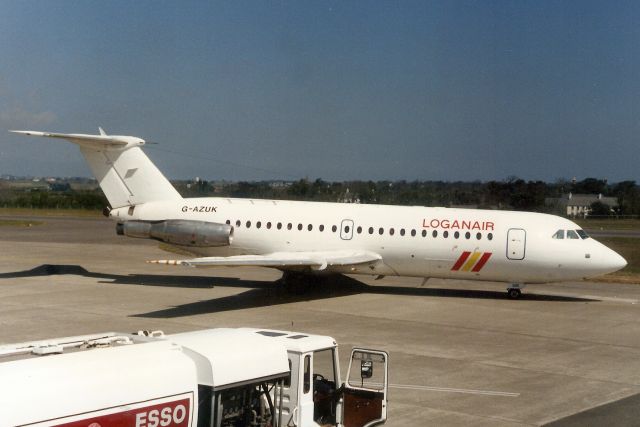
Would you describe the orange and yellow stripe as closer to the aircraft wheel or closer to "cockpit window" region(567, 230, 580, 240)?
the aircraft wheel

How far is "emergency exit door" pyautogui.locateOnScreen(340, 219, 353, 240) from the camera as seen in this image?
24.3m

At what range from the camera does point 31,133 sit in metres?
23.7

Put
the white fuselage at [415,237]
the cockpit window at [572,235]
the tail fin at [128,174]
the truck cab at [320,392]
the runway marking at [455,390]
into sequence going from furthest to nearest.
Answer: the tail fin at [128,174], the cockpit window at [572,235], the white fuselage at [415,237], the runway marking at [455,390], the truck cab at [320,392]

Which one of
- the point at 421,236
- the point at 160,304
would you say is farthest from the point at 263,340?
the point at 421,236

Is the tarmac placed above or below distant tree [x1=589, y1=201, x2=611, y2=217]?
below

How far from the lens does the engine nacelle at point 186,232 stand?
2455cm

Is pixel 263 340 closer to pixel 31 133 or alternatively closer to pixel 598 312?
pixel 598 312

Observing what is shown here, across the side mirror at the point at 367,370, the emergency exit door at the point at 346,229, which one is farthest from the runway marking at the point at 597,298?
the side mirror at the point at 367,370

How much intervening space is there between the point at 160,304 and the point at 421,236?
7923mm

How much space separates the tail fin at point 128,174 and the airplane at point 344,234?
33 mm

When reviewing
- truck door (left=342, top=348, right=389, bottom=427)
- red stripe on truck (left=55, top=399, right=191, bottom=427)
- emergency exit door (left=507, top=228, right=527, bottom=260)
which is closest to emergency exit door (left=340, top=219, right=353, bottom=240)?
emergency exit door (left=507, top=228, right=527, bottom=260)

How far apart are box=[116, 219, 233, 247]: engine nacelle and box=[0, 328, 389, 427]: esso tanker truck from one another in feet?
51.9

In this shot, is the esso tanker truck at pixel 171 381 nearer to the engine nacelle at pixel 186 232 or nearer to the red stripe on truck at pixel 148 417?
the red stripe on truck at pixel 148 417

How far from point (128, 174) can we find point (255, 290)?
5.83 metres
